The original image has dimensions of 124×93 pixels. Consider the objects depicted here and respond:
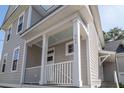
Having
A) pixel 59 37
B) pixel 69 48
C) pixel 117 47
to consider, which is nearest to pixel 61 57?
pixel 69 48

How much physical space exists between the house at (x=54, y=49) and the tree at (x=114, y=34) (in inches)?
622

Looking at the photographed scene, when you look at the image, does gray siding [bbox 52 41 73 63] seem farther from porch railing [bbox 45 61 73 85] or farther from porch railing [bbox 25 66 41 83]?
porch railing [bbox 45 61 73 85]

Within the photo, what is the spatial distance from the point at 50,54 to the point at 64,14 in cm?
366

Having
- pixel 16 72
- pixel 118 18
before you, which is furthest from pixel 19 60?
pixel 118 18

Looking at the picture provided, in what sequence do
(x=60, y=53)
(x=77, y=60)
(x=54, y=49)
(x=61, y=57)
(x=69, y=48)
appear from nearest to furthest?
(x=77, y=60)
(x=69, y=48)
(x=61, y=57)
(x=60, y=53)
(x=54, y=49)

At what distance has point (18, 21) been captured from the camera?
361 inches

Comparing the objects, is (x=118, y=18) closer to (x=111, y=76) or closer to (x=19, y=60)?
(x=111, y=76)

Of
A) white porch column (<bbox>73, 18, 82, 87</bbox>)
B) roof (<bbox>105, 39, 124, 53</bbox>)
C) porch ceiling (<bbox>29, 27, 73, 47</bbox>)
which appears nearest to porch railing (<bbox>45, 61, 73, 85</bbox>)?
white porch column (<bbox>73, 18, 82, 87</bbox>)

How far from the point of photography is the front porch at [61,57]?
4203 mm

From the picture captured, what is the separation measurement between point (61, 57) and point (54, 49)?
825mm

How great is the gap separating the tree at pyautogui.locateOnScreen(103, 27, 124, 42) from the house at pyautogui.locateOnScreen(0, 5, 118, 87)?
51.8ft

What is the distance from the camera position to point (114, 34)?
85.6ft

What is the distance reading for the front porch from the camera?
420 cm

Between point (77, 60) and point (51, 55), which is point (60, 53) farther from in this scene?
point (77, 60)
